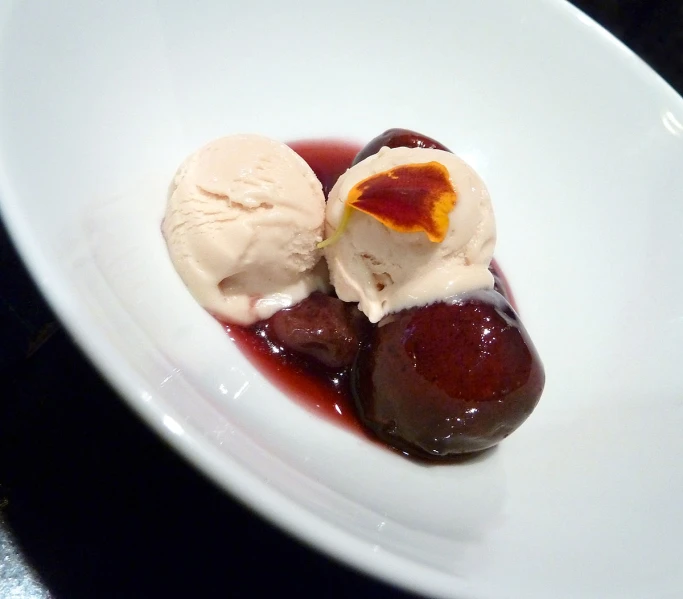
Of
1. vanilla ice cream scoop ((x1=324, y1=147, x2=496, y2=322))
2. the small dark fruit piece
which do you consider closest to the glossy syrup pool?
the small dark fruit piece

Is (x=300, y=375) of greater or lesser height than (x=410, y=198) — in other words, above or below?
below

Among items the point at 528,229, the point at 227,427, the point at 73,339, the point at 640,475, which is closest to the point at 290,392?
→ the point at 227,427

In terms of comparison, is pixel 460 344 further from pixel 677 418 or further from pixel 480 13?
pixel 480 13

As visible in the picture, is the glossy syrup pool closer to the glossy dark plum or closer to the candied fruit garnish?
the candied fruit garnish

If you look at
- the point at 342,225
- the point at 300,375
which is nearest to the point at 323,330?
the point at 300,375

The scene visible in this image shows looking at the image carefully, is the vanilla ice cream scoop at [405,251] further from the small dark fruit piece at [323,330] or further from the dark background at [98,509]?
the dark background at [98,509]

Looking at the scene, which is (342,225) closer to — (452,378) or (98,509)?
(452,378)
